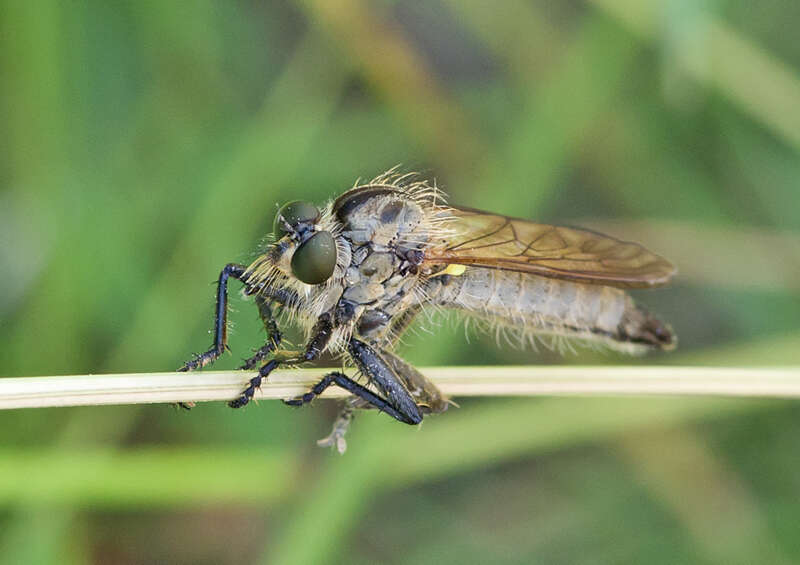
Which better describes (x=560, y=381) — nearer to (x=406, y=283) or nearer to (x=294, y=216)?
(x=406, y=283)

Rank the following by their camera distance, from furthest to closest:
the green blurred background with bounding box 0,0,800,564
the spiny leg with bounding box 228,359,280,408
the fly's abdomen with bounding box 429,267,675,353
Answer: the green blurred background with bounding box 0,0,800,564 → the fly's abdomen with bounding box 429,267,675,353 → the spiny leg with bounding box 228,359,280,408

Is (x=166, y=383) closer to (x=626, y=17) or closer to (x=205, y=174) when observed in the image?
(x=205, y=174)

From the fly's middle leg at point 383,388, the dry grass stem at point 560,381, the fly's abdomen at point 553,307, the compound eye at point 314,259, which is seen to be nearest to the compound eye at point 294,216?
the compound eye at point 314,259

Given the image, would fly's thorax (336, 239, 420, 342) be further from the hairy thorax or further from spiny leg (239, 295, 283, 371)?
spiny leg (239, 295, 283, 371)

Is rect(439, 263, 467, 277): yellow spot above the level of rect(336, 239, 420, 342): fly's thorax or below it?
above

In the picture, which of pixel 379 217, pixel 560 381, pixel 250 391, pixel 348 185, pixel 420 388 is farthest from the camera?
pixel 348 185

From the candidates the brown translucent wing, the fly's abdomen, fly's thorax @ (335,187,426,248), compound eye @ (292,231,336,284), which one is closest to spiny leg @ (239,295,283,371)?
compound eye @ (292,231,336,284)

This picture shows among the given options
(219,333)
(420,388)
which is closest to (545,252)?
(420,388)

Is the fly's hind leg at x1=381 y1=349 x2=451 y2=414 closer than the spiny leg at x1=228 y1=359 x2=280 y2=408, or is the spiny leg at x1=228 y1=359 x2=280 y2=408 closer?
the spiny leg at x1=228 y1=359 x2=280 y2=408

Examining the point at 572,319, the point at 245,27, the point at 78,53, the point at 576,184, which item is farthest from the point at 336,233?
the point at 576,184
